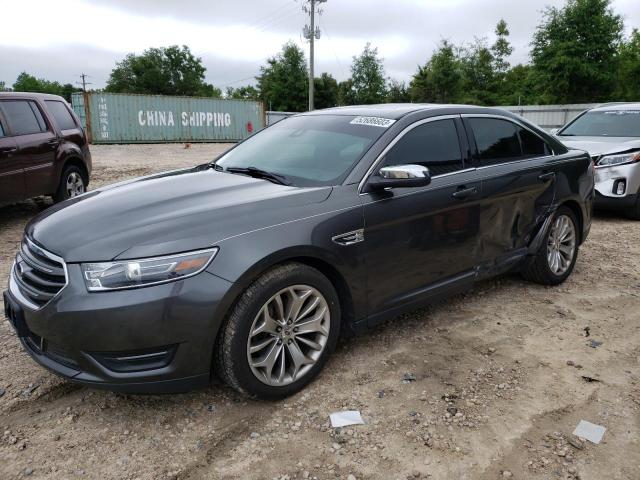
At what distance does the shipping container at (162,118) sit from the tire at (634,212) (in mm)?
20769

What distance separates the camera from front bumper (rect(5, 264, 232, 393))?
2.40 meters

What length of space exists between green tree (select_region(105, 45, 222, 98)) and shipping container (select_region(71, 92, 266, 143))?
49935mm

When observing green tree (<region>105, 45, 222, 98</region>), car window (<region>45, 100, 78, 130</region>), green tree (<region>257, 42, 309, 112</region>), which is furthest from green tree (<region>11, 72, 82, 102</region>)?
car window (<region>45, 100, 78, 130</region>)

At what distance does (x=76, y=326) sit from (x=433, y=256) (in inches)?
87.7

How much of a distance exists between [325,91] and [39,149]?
49.6m

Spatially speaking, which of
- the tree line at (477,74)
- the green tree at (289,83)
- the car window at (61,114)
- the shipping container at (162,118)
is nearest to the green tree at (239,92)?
the tree line at (477,74)

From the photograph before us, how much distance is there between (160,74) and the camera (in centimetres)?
7494

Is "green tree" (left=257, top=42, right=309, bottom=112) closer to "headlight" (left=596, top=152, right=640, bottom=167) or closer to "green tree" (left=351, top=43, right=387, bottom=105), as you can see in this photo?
"green tree" (left=351, top=43, right=387, bottom=105)

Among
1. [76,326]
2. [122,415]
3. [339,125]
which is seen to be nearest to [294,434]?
[122,415]

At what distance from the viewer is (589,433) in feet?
8.83

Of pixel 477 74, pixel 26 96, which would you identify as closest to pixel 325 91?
pixel 477 74

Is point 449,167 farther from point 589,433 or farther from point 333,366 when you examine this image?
point 589,433

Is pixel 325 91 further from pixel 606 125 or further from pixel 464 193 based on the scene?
pixel 464 193

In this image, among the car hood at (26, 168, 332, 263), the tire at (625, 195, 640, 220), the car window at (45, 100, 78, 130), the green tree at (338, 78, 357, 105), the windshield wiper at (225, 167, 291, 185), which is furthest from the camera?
the green tree at (338, 78, 357, 105)
